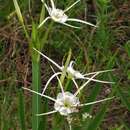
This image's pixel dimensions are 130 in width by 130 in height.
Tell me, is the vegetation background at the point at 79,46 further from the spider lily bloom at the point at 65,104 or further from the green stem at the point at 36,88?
the spider lily bloom at the point at 65,104

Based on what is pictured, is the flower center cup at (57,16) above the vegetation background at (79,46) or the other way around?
the other way around

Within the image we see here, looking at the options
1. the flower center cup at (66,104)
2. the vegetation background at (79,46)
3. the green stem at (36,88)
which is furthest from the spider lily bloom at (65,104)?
the vegetation background at (79,46)

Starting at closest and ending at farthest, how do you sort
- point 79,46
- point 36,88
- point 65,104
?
point 65,104 → point 36,88 → point 79,46

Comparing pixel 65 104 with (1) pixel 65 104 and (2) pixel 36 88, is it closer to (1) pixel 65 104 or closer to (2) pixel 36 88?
(1) pixel 65 104

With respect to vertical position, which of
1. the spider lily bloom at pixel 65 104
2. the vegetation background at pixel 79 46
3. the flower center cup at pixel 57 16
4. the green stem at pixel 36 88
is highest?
the vegetation background at pixel 79 46

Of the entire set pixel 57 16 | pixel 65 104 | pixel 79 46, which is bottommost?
pixel 65 104

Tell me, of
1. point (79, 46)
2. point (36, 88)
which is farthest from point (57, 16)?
point (79, 46)

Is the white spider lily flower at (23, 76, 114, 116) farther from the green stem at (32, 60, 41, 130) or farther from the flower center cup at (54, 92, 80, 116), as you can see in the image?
the green stem at (32, 60, 41, 130)

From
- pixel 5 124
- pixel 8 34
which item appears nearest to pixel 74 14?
pixel 8 34

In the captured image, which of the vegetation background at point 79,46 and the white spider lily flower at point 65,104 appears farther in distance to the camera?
the vegetation background at point 79,46

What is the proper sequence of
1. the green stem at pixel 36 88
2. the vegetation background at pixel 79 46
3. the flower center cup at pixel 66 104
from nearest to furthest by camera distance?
the flower center cup at pixel 66 104 < the green stem at pixel 36 88 < the vegetation background at pixel 79 46
